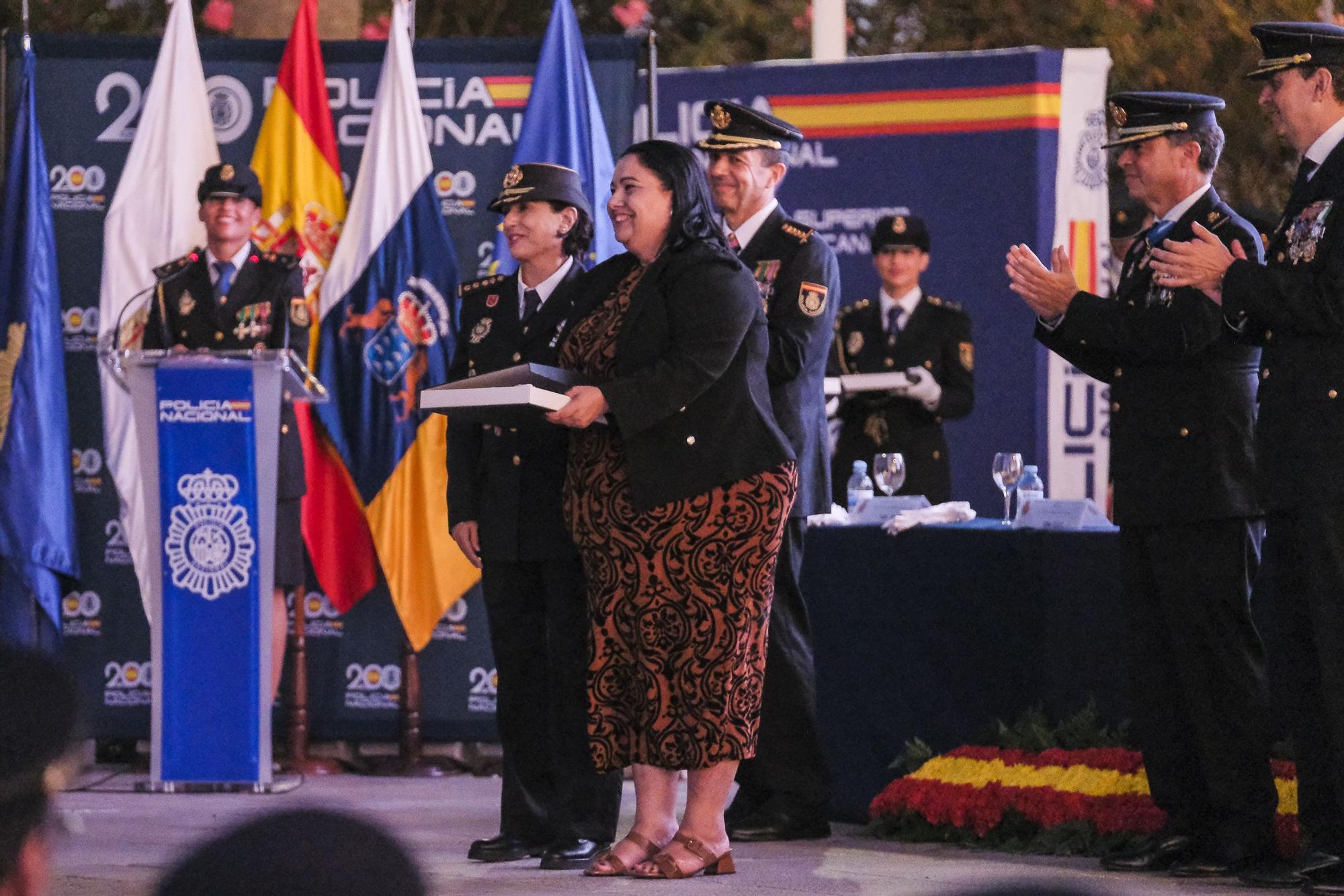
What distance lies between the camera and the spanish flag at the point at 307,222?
6789mm

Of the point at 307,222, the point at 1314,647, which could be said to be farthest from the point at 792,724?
the point at 307,222

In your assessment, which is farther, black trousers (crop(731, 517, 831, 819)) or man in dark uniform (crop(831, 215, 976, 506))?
man in dark uniform (crop(831, 215, 976, 506))

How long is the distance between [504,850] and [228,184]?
108 inches

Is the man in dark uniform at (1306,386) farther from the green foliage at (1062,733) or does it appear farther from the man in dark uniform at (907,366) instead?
the man in dark uniform at (907,366)

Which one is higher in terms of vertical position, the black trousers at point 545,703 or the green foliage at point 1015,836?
the black trousers at point 545,703

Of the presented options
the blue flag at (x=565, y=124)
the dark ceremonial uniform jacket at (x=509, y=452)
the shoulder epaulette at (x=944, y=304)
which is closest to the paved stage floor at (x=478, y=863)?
the dark ceremonial uniform jacket at (x=509, y=452)

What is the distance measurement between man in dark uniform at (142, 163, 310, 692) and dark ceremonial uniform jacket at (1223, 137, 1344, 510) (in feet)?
11.2

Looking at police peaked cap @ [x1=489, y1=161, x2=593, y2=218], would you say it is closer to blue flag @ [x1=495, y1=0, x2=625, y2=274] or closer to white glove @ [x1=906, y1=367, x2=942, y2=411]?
blue flag @ [x1=495, y1=0, x2=625, y2=274]

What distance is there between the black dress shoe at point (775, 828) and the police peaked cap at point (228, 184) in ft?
9.22

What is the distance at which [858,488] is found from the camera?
577cm

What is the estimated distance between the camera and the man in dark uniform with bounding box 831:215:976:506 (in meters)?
6.72

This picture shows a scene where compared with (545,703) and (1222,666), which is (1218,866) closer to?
(1222,666)

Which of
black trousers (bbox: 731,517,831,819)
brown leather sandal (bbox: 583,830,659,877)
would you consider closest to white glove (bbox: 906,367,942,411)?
black trousers (bbox: 731,517,831,819)

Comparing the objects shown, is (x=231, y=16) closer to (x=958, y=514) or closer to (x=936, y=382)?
(x=936, y=382)
